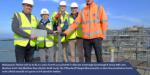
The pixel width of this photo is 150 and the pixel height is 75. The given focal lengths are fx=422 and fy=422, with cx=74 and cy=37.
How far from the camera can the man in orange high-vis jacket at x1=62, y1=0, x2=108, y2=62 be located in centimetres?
934

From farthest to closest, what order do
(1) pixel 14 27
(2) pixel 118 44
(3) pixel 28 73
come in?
(2) pixel 118 44 < (1) pixel 14 27 < (3) pixel 28 73

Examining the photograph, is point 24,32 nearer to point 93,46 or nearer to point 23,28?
point 23,28

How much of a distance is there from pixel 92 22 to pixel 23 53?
1740mm

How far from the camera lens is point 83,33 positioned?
9555mm

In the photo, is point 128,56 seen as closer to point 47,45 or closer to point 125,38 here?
point 125,38

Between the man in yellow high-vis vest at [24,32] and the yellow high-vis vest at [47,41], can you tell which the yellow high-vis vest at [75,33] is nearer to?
the yellow high-vis vest at [47,41]

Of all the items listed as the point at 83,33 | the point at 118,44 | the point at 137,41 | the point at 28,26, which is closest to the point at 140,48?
the point at 137,41

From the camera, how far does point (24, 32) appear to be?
28.7ft

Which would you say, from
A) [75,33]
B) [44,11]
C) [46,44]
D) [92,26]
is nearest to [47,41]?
[46,44]

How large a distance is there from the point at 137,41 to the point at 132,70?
29.3 ft

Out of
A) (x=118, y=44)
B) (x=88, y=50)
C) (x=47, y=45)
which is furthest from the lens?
(x=118, y=44)

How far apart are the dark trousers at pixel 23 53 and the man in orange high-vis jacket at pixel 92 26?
A: 938 mm

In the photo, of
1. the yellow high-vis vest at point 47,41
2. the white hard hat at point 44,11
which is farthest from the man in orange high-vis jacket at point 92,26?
the white hard hat at point 44,11

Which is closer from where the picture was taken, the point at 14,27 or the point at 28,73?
the point at 28,73
